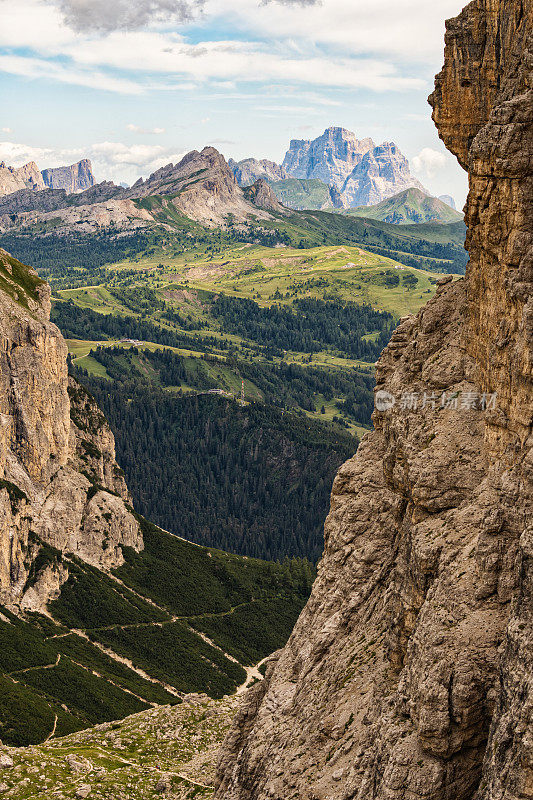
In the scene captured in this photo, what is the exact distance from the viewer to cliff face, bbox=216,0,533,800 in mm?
34719

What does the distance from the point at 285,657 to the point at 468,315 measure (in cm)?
2891

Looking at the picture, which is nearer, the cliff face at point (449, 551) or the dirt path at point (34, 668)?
the cliff face at point (449, 551)

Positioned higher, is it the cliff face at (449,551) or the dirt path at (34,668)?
the cliff face at (449,551)

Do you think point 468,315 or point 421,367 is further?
point 421,367

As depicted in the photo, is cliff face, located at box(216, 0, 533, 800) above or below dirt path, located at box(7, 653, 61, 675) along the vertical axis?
above

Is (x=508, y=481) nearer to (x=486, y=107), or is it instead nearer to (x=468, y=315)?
(x=468, y=315)

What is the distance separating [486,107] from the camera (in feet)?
152

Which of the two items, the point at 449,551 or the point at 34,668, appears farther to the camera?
the point at 34,668

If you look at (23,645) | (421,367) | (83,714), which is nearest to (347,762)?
(421,367)

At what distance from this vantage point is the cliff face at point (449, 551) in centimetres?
3472

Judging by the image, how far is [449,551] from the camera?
38.7 meters

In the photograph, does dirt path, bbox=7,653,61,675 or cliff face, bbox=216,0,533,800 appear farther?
dirt path, bbox=7,653,61,675

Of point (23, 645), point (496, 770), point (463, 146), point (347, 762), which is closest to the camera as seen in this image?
point (496, 770)

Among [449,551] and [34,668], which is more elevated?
[449,551]
